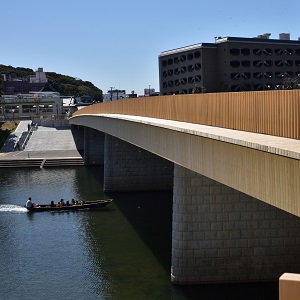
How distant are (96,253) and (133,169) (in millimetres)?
16093

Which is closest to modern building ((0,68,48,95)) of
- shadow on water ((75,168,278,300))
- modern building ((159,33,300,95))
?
modern building ((159,33,300,95))

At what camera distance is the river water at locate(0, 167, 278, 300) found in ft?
63.7

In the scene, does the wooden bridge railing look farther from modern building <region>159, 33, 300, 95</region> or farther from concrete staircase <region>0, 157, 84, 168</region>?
modern building <region>159, 33, 300, 95</region>

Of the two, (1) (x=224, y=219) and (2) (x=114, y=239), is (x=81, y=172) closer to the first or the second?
(2) (x=114, y=239)

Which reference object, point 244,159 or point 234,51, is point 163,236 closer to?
point 244,159

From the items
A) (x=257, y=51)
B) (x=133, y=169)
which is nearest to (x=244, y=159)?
(x=133, y=169)

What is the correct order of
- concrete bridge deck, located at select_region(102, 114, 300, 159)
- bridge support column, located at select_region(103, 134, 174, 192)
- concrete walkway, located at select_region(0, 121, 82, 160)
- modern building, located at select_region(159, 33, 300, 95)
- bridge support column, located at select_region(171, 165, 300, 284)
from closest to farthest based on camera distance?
1. concrete bridge deck, located at select_region(102, 114, 300, 159)
2. bridge support column, located at select_region(171, 165, 300, 284)
3. bridge support column, located at select_region(103, 134, 174, 192)
4. concrete walkway, located at select_region(0, 121, 82, 160)
5. modern building, located at select_region(159, 33, 300, 95)

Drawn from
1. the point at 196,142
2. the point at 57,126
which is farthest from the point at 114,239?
the point at 57,126

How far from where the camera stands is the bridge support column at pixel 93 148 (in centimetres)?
6216

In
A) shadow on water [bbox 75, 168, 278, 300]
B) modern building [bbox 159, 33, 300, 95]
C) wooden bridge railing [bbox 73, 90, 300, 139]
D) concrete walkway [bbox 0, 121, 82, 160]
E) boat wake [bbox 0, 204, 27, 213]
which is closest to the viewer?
wooden bridge railing [bbox 73, 90, 300, 139]

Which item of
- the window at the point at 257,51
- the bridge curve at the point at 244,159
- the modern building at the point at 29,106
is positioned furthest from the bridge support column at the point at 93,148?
the modern building at the point at 29,106

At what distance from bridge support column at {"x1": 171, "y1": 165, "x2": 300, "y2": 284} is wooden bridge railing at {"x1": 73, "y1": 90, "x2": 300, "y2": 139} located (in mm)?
3118

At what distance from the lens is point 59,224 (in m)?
31.4

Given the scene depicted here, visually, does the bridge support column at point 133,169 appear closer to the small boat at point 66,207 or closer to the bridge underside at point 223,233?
the small boat at point 66,207
